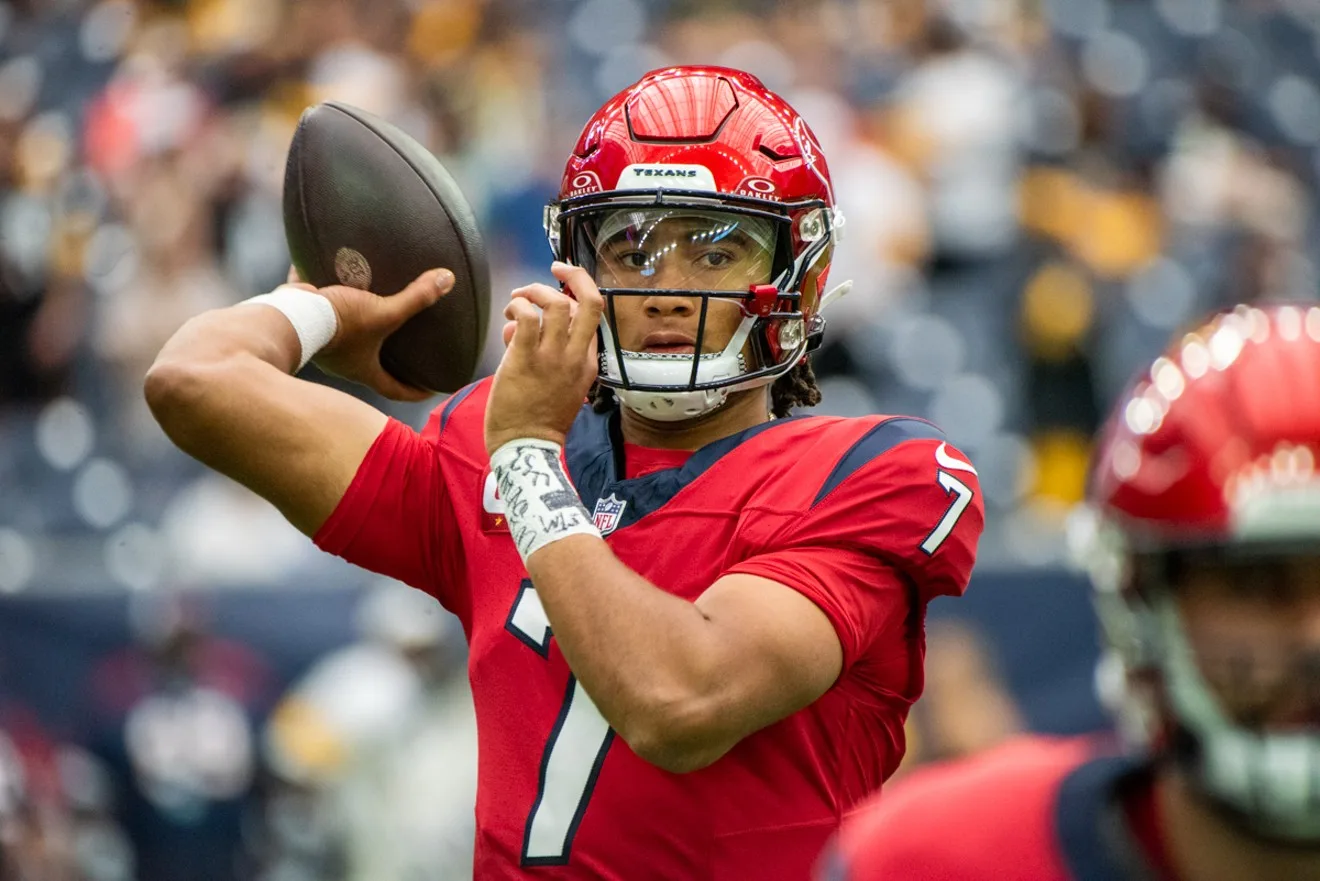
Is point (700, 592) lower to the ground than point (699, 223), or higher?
lower

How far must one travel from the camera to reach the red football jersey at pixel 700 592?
2.21 metres

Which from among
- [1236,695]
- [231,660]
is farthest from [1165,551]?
[231,660]

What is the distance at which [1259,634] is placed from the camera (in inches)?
56.4

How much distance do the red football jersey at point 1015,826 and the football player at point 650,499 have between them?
457 millimetres

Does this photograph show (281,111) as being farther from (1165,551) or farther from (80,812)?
(1165,551)

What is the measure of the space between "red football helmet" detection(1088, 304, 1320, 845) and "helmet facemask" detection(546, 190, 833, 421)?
0.94m

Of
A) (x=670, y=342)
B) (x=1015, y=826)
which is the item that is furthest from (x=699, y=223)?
(x=1015, y=826)

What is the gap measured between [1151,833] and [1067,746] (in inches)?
6.4

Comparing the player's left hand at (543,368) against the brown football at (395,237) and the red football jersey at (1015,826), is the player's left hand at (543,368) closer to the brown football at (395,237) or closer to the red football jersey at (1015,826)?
the brown football at (395,237)

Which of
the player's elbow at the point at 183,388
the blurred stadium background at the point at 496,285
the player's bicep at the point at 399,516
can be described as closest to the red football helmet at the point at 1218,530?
the player's bicep at the point at 399,516

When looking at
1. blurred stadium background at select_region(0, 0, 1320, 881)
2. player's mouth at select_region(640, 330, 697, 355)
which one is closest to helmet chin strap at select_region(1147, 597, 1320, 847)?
player's mouth at select_region(640, 330, 697, 355)

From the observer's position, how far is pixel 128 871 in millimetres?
5586

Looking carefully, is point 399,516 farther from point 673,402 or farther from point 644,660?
point 644,660

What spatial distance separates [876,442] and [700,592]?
308 millimetres
